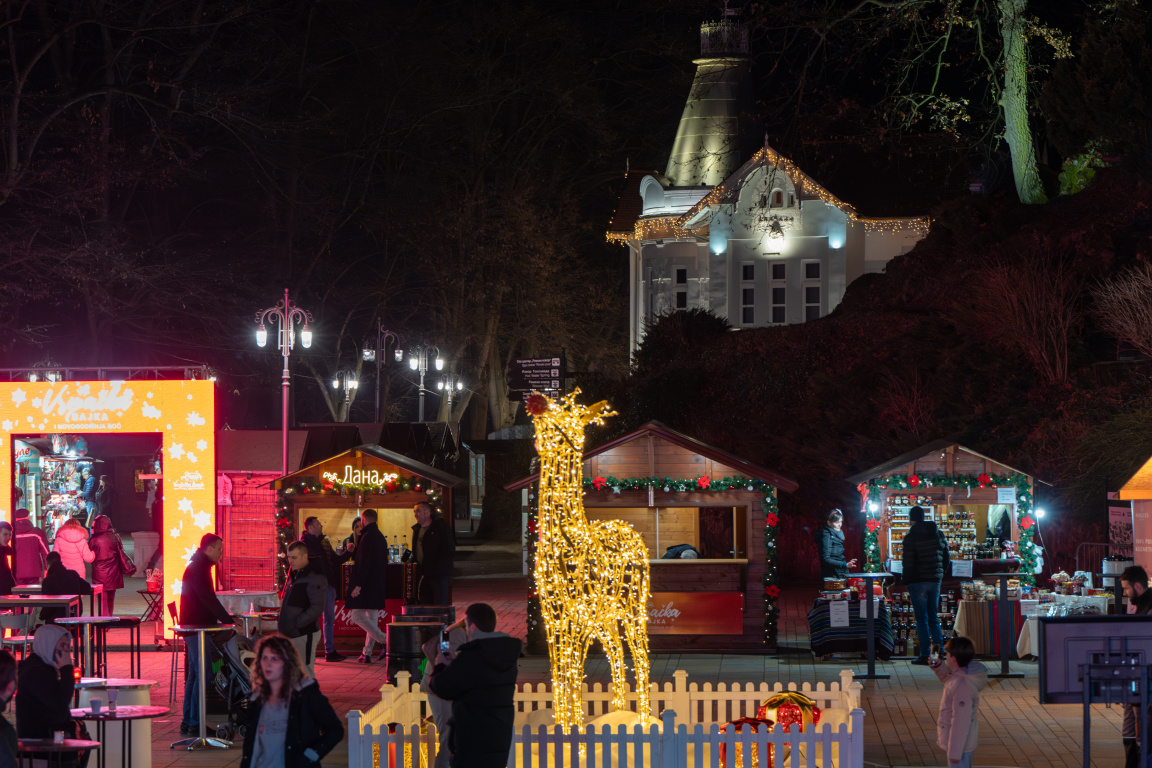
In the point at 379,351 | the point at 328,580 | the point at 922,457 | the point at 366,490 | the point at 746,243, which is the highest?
the point at 746,243

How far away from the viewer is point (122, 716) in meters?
7.88

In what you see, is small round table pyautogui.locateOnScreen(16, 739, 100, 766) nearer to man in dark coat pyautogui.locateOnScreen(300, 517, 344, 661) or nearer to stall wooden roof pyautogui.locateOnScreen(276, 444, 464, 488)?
man in dark coat pyautogui.locateOnScreen(300, 517, 344, 661)

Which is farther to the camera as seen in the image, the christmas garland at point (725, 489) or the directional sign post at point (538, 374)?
the directional sign post at point (538, 374)

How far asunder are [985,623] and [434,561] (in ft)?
21.7

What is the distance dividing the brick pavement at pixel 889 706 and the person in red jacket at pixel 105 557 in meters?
2.20

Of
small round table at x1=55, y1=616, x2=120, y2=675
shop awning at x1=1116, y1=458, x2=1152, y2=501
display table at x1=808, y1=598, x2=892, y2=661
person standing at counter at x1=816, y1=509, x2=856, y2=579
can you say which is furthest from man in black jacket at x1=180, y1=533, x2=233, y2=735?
shop awning at x1=1116, y1=458, x2=1152, y2=501

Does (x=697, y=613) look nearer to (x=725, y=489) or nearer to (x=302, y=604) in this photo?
(x=725, y=489)

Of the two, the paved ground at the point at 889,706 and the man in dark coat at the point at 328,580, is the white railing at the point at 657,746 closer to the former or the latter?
the paved ground at the point at 889,706

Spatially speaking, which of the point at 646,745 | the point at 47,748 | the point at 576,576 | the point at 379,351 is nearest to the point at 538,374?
the point at 379,351

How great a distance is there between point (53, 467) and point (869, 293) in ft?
64.4

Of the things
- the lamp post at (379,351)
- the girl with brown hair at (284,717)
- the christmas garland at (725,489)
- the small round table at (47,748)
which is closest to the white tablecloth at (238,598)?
the christmas garland at (725,489)

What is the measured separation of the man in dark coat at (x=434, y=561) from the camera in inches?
594

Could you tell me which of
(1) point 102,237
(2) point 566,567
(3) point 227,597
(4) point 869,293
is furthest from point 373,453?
(4) point 869,293

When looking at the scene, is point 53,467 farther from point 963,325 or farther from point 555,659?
point 555,659
